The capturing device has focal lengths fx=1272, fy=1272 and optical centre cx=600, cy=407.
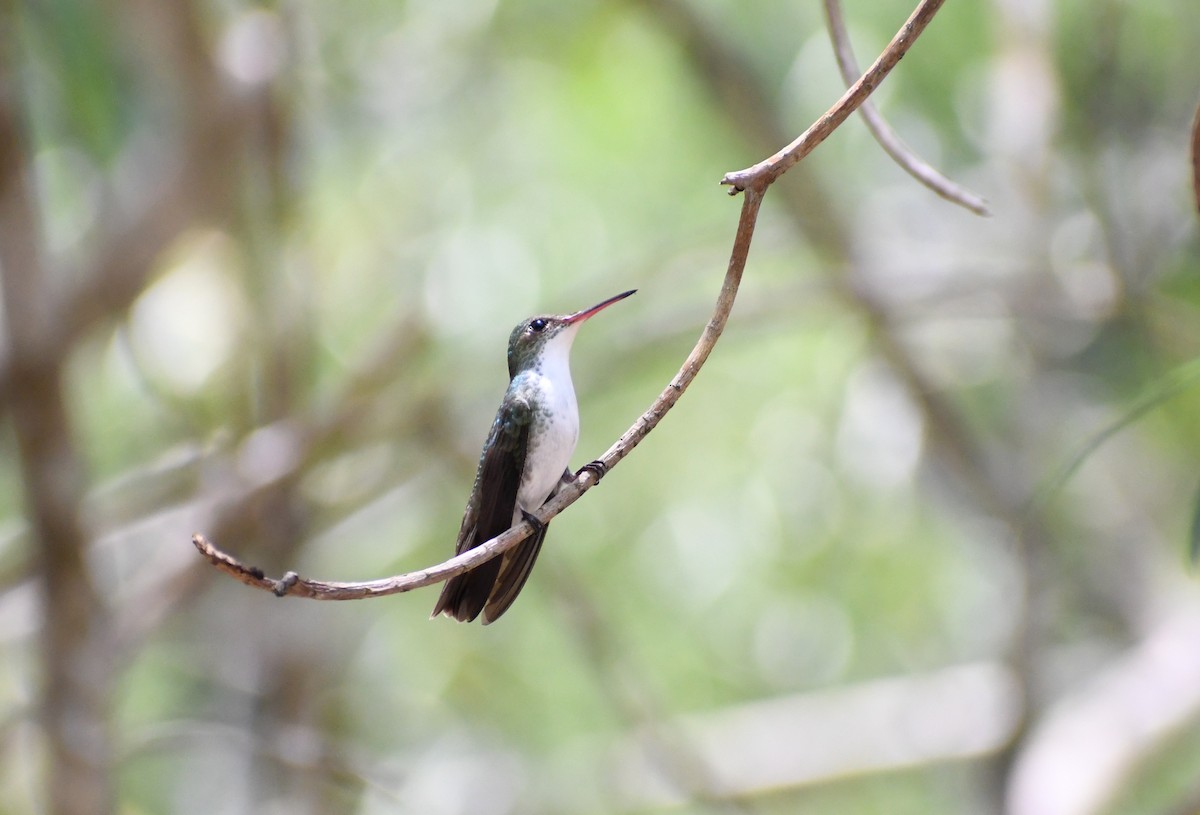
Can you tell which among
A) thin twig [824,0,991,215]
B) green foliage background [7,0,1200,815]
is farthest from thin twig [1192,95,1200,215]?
green foliage background [7,0,1200,815]

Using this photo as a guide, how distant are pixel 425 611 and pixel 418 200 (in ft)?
8.39

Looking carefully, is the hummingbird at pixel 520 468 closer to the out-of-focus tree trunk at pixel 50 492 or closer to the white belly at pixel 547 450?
the white belly at pixel 547 450

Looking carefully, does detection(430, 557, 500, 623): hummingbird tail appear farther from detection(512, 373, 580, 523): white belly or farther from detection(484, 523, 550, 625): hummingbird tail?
detection(512, 373, 580, 523): white belly

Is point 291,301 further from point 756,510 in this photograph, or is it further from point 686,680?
point 686,680

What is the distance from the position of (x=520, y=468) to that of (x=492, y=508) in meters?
0.12

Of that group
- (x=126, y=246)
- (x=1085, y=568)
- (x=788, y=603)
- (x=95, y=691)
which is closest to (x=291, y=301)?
(x=126, y=246)

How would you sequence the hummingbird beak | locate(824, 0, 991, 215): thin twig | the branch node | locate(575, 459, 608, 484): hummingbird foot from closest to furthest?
the branch node → locate(575, 459, 608, 484): hummingbird foot → locate(824, 0, 991, 215): thin twig → the hummingbird beak

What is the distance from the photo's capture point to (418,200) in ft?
26.2

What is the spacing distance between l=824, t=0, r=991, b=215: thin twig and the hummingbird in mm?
424

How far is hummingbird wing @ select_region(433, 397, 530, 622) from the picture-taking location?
159 centimetres

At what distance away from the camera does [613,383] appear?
20.1 feet

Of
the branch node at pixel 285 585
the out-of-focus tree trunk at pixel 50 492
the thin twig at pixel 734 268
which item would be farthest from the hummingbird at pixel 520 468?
the out-of-focus tree trunk at pixel 50 492

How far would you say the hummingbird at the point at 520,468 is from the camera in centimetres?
161

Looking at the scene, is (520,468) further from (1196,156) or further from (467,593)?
(1196,156)
